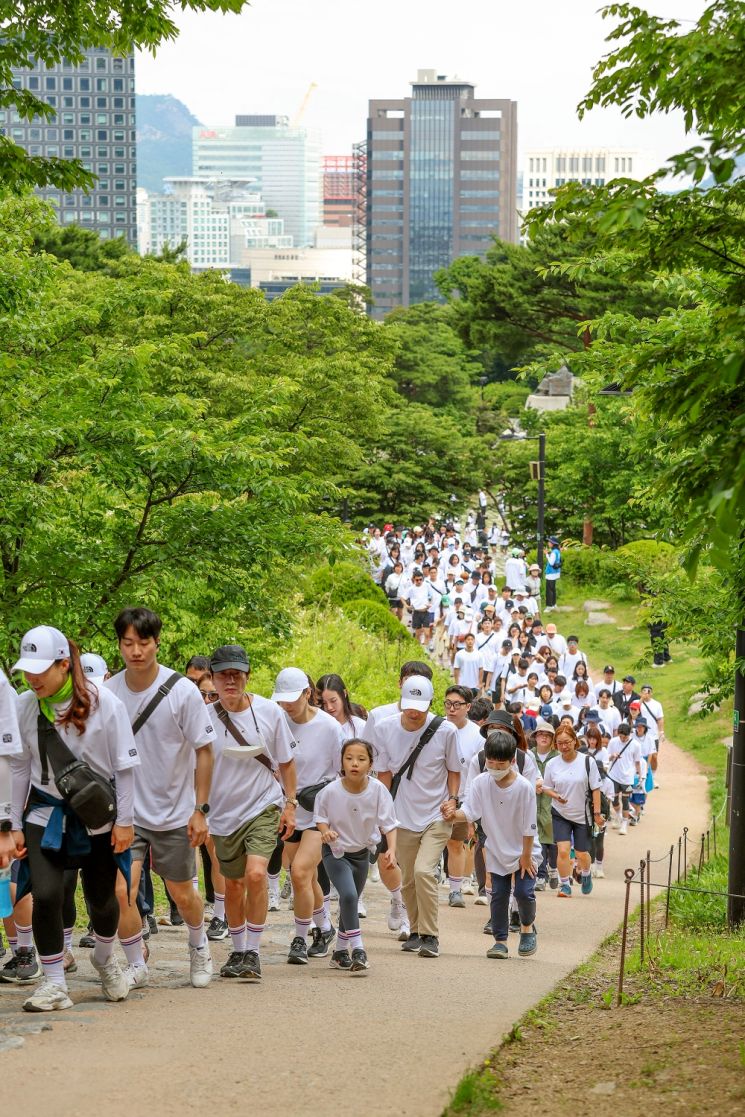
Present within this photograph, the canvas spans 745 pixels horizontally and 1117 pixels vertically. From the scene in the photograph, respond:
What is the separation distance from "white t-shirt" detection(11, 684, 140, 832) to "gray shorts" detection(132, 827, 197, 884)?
53 centimetres

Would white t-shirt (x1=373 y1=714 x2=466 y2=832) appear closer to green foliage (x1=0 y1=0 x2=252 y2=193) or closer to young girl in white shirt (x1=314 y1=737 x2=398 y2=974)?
young girl in white shirt (x1=314 y1=737 x2=398 y2=974)

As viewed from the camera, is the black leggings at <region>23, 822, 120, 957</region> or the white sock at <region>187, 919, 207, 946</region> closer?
the black leggings at <region>23, 822, 120, 957</region>

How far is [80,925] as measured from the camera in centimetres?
852

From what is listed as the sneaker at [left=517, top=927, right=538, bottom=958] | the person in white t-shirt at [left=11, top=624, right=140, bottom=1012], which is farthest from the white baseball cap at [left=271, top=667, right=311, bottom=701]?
the sneaker at [left=517, top=927, right=538, bottom=958]

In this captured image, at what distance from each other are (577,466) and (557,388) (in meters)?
20.8

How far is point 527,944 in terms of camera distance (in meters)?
8.73

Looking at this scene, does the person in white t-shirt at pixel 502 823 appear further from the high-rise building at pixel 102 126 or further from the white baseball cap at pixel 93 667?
the high-rise building at pixel 102 126

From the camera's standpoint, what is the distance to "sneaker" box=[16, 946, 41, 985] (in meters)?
6.62

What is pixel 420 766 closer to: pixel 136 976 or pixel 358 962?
pixel 358 962

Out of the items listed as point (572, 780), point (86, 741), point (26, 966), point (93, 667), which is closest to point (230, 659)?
point (93, 667)

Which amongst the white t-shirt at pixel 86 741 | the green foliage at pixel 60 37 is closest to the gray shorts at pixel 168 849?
the white t-shirt at pixel 86 741

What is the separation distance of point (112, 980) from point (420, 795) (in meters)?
2.57

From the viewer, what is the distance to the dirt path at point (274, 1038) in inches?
199

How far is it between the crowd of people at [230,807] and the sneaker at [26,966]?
0.01 m
